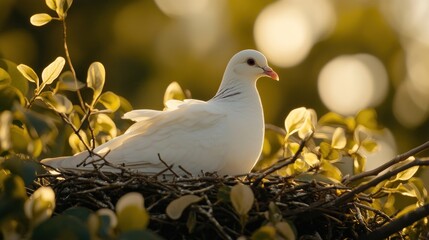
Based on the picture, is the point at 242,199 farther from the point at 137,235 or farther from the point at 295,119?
the point at 295,119

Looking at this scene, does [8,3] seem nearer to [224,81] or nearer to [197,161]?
[224,81]

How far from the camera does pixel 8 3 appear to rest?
1288 centimetres

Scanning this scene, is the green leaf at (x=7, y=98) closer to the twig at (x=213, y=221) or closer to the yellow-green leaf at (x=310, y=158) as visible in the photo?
the twig at (x=213, y=221)

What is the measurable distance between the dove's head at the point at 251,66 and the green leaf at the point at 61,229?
309 centimetres

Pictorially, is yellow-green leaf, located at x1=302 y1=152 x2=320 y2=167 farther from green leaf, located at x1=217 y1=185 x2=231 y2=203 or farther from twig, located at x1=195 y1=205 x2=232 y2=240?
green leaf, located at x1=217 y1=185 x2=231 y2=203

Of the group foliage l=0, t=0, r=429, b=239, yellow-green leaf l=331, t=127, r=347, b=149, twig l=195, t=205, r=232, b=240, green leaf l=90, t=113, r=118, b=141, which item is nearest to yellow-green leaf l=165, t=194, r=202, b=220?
foliage l=0, t=0, r=429, b=239

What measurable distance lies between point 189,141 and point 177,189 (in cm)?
77

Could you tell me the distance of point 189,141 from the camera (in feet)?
20.7

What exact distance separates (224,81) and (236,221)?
6.16 ft

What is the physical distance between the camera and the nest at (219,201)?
214 inches

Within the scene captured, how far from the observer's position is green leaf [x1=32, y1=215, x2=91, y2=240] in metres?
4.09

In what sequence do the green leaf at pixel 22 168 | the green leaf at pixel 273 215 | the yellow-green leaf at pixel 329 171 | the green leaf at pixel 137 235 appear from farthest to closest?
the yellow-green leaf at pixel 329 171
the green leaf at pixel 273 215
the green leaf at pixel 22 168
the green leaf at pixel 137 235

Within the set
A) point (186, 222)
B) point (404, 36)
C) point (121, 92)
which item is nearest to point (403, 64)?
point (404, 36)

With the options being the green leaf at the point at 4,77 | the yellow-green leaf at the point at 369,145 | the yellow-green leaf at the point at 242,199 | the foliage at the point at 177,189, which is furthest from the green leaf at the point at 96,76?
the yellow-green leaf at the point at 369,145
